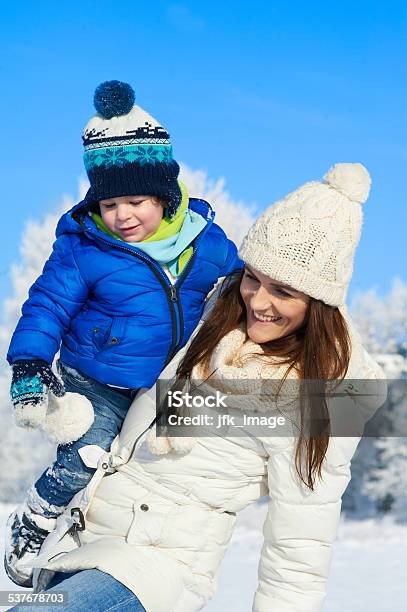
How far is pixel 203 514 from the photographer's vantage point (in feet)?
9.05

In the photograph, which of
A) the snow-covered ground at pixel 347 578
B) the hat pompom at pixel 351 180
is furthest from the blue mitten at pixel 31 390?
the snow-covered ground at pixel 347 578

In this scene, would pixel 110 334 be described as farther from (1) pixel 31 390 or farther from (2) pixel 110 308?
(1) pixel 31 390

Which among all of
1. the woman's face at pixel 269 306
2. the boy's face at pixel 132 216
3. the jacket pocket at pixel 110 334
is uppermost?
the boy's face at pixel 132 216

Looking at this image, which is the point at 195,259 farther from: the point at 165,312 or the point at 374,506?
the point at 374,506

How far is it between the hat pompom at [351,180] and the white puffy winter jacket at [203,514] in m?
0.49

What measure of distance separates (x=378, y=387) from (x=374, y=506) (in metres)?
21.4

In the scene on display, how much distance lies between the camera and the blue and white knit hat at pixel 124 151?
9.73 feet

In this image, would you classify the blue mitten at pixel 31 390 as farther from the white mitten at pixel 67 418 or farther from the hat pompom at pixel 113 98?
the hat pompom at pixel 113 98

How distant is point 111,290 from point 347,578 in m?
9.55

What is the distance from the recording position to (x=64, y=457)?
2.96m

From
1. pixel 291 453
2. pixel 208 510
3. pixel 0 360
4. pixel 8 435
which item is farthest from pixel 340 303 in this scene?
pixel 8 435

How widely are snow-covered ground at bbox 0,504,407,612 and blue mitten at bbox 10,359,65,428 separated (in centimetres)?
458

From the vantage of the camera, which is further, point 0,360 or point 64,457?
point 0,360

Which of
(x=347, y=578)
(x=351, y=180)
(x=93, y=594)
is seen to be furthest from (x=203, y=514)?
(x=347, y=578)
